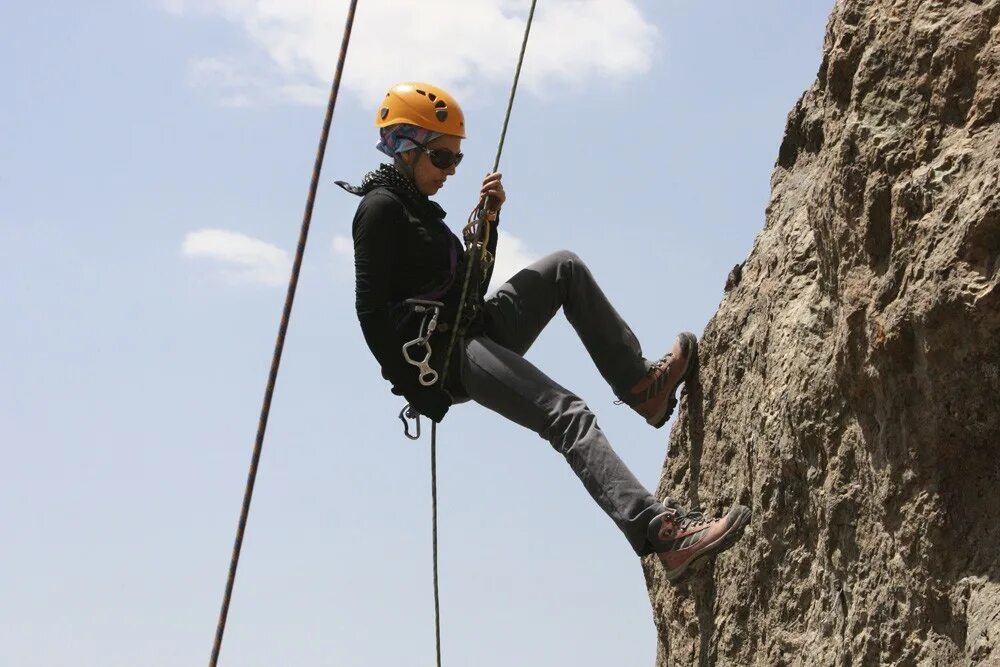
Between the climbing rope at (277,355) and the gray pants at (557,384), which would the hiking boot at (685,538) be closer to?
the gray pants at (557,384)

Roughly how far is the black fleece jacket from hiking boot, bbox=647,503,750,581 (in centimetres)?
122

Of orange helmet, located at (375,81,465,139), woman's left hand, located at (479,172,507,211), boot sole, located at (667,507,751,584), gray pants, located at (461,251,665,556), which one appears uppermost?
orange helmet, located at (375,81,465,139)

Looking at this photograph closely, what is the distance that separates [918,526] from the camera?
16.4 ft

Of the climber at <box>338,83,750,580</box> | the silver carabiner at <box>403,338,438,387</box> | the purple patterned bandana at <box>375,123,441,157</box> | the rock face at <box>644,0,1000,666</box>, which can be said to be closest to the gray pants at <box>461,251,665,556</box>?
the climber at <box>338,83,750,580</box>

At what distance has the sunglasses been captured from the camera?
6.55 metres

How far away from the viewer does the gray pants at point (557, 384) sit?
5926 millimetres

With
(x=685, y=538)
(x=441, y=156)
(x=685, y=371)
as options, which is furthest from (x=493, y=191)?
(x=685, y=538)

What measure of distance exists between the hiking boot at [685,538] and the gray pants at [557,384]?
0.18 feet

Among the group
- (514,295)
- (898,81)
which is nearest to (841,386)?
(898,81)

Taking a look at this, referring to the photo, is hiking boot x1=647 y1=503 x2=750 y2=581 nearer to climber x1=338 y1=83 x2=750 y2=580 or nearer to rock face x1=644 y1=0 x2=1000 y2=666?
climber x1=338 y1=83 x2=750 y2=580

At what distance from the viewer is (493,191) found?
21.6 feet

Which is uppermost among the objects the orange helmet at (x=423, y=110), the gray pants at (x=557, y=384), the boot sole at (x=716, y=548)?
the orange helmet at (x=423, y=110)

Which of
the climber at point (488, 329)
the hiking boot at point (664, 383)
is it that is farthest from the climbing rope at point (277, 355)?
the hiking boot at point (664, 383)

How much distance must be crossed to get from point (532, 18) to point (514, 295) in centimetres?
150
